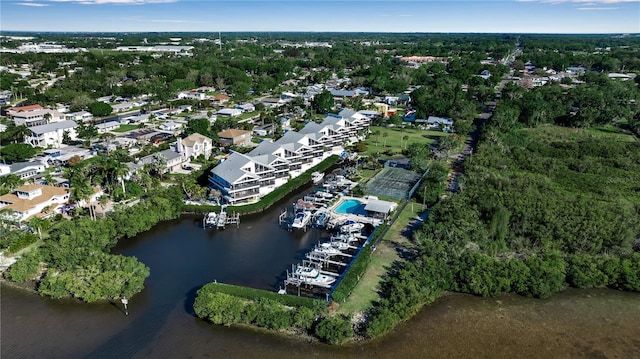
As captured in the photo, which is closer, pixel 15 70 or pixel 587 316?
pixel 587 316

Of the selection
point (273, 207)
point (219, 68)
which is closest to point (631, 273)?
point (273, 207)

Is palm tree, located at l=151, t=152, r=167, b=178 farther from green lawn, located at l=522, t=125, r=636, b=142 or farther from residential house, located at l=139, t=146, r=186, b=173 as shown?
green lawn, located at l=522, t=125, r=636, b=142

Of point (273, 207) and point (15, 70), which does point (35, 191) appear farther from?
point (15, 70)

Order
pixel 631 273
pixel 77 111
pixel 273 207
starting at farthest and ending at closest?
1. pixel 77 111
2. pixel 273 207
3. pixel 631 273

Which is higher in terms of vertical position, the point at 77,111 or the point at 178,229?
the point at 77,111

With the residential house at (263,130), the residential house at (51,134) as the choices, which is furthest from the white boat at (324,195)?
the residential house at (51,134)

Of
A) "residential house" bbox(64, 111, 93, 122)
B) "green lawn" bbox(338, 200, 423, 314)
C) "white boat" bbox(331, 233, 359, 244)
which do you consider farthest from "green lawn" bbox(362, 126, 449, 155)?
"residential house" bbox(64, 111, 93, 122)

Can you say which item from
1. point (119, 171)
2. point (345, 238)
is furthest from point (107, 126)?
point (345, 238)
